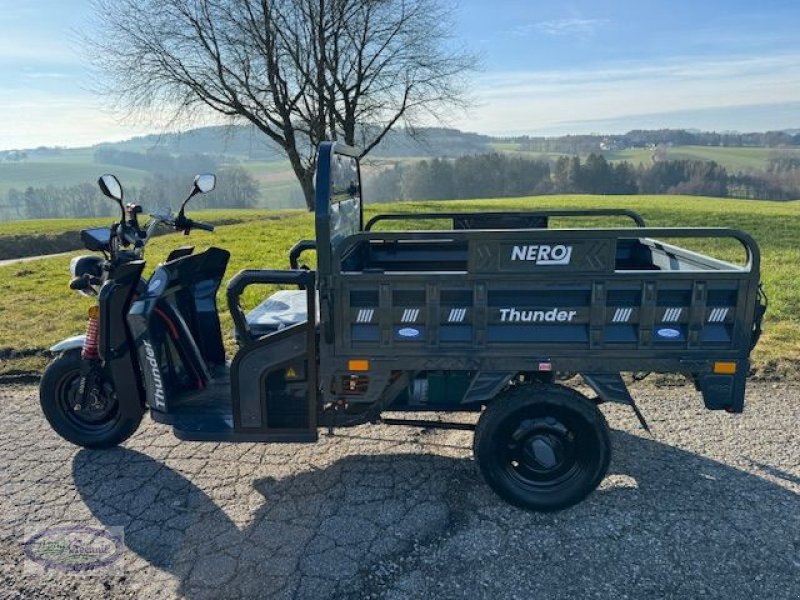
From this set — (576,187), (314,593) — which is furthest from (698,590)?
(576,187)

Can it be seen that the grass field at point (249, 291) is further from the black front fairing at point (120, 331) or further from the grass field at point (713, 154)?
the grass field at point (713, 154)

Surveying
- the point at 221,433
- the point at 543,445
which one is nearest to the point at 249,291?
the point at 221,433

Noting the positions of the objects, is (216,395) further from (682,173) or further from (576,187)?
(682,173)

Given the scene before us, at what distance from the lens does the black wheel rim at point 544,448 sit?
332 centimetres

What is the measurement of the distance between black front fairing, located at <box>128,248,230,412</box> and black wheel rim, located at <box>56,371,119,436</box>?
53cm

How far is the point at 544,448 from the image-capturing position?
3336mm

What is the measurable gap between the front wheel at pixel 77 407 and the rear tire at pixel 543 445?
255 cm

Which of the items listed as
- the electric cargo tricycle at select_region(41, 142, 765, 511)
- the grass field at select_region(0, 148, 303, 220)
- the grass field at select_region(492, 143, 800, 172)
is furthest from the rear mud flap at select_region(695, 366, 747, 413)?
the grass field at select_region(492, 143, 800, 172)

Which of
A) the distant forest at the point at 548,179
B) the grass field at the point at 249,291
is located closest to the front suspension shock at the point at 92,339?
the grass field at the point at 249,291

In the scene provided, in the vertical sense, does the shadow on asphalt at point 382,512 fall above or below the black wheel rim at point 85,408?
below

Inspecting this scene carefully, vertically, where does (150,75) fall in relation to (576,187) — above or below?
above

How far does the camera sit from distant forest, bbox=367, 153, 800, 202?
47.7 meters

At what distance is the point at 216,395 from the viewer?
158 inches

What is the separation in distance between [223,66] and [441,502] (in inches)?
834
